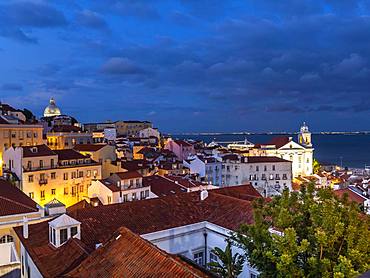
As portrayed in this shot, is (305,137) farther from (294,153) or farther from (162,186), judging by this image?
(162,186)

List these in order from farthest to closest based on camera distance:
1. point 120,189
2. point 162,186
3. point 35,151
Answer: point 35,151, point 162,186, point 120,189

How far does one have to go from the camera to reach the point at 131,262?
998 centimetres

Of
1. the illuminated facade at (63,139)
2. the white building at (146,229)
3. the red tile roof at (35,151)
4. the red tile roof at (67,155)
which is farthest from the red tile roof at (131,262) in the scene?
the illuminated facade at (63,139)

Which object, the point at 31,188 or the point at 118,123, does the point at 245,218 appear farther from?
the point at 118,123

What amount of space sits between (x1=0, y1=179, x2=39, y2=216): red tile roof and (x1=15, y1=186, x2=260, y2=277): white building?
13.6ft

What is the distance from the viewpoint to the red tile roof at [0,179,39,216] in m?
22.0

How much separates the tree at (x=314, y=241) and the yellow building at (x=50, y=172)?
37.4 m

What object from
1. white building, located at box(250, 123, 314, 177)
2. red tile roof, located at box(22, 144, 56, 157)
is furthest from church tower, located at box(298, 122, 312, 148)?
red tile roof, located at box(22, 144, 56, 157)

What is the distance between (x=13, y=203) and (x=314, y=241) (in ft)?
65.7

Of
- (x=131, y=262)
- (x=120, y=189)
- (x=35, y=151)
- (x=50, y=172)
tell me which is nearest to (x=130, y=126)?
(x=35, y=151)

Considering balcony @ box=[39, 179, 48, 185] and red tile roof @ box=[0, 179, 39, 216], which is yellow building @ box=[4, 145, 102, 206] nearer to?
balcony @ box=[39, 179, 48, 185]

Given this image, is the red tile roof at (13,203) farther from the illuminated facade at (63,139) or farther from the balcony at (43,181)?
the illuminated facade at (63,139)

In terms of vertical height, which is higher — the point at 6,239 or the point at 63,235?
the point at 63,235

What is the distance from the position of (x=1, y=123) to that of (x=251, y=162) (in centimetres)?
4076
